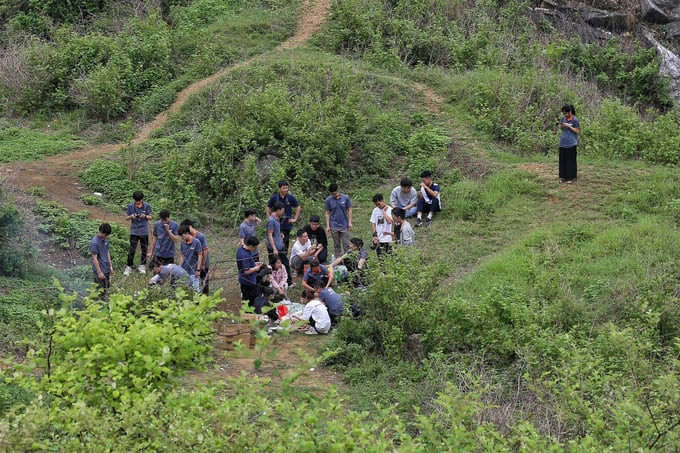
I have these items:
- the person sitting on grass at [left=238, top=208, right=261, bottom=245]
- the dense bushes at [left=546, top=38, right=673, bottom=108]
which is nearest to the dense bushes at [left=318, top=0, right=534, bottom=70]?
the dense bushes at [left=546, top=38, right=673, bottom=108]

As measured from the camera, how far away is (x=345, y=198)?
1359 cm

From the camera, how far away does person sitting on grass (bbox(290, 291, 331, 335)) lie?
1144 centimetres

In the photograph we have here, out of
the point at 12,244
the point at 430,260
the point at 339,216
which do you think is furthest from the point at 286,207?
the point at 12,244

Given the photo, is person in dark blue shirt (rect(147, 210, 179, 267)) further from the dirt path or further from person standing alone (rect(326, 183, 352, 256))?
the dirt path

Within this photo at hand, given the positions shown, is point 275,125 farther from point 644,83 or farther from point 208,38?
point 644,83

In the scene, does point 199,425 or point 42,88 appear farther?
point 42,88

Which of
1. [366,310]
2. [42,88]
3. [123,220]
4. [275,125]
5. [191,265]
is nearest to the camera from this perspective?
[366,310]

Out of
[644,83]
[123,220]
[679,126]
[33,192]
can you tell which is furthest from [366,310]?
[644,83]

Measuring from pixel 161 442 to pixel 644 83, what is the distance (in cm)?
1934

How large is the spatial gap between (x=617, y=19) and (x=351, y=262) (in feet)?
49.1

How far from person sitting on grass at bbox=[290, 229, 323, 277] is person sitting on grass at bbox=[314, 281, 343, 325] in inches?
54.2

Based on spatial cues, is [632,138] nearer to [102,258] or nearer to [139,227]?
[139,227]

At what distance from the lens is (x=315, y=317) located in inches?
452

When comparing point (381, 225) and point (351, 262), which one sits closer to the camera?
point (351, 262)
